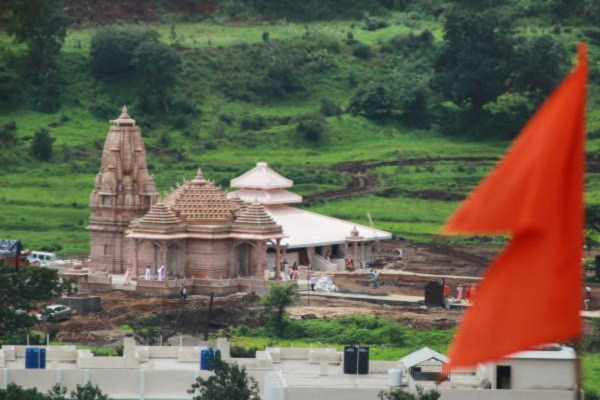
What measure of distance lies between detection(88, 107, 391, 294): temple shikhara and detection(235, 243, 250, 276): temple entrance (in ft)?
0.12

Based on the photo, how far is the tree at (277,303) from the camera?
67125 millimetres

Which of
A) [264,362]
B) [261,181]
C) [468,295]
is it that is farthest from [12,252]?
[264,362]

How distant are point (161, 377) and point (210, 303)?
844 inches

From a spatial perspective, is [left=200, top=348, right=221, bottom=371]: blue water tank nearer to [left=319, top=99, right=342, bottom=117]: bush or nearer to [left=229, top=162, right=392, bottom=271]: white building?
[left=229, top=162, right=392, bottom=271]: white building

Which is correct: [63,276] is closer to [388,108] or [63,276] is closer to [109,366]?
[109,366]

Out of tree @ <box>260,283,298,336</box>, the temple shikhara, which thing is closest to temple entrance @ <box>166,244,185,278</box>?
the temple shikhara

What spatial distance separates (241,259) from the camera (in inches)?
3086

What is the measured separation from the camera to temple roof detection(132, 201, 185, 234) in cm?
7619

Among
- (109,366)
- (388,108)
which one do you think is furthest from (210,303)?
(388,108)

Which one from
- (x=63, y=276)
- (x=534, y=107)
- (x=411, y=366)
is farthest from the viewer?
(x=534, y=107)

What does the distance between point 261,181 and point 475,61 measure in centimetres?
3288

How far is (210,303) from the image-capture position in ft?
227

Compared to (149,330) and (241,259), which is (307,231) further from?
(149,330)

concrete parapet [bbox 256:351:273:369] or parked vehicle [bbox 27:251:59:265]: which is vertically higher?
parked vehicle [bbox 27:251:59:265]
